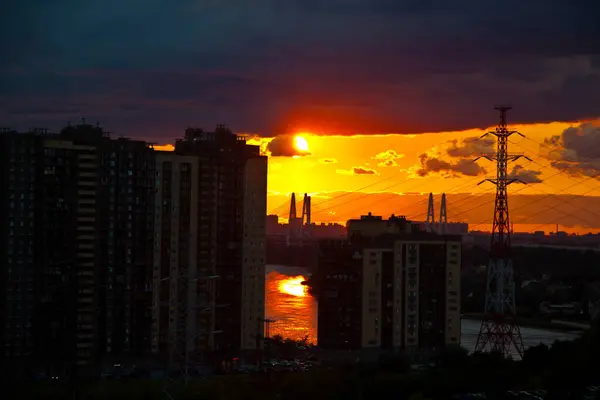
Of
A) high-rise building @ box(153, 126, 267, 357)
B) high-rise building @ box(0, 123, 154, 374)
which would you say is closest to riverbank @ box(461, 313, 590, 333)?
high-rise building @ box(153, 126, 267, 357)

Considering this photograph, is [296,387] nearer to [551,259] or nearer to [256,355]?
[256,355]

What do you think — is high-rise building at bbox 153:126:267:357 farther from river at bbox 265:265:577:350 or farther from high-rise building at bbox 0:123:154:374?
river at bbox 265:265:577:350

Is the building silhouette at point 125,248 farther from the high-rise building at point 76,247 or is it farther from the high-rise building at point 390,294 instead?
the high-rise building at point 390,294

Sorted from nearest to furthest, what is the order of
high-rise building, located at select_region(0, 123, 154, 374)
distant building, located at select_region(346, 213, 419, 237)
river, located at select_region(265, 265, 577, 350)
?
high-rise building, located at select_region(0, 123, 154, 374) → distant building, located at select_region(346, 213, 419, 237) → river, located at select_region(265, 265, 577, 350)

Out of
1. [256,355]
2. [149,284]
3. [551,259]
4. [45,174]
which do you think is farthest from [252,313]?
[551,259]

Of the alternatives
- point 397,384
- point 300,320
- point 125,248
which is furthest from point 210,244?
point 300,320

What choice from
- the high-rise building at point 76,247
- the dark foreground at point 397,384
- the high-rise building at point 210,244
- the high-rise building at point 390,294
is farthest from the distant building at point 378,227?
the dark foreground at point 397,384

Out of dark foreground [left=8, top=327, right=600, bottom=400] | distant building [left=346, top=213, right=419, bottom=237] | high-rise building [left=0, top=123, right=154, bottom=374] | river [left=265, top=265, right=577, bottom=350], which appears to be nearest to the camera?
dark foreground [left=8, top=327, right=600, bottom=400]
